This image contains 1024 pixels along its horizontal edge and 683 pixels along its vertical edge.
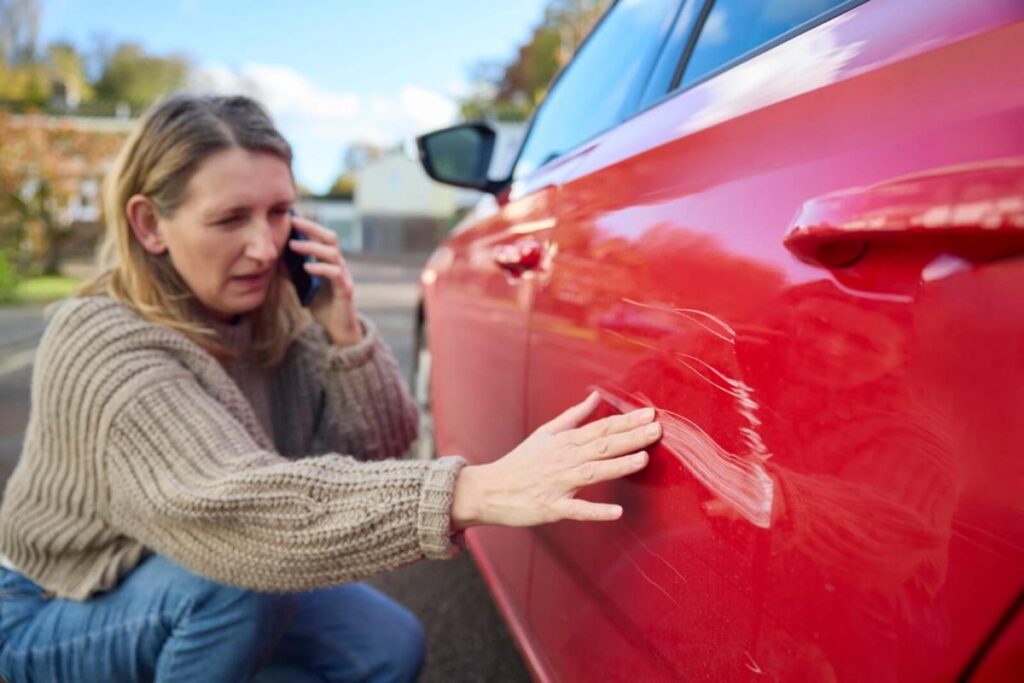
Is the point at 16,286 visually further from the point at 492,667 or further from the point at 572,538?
the point at 572,538

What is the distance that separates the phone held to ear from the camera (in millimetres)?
1902

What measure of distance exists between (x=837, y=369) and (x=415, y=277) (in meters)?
20.3

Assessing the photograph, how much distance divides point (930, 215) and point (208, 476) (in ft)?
3.59

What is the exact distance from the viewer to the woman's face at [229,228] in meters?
1.60

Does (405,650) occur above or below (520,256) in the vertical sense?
below

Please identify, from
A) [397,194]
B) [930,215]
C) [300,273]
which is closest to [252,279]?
[300,273]

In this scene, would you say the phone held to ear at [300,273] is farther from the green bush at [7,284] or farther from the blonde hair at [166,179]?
the green bush at [7,284]

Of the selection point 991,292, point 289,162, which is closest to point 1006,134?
point 991,292

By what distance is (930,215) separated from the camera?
2.08ft

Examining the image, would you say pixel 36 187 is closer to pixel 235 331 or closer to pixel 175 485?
pixel 235 331

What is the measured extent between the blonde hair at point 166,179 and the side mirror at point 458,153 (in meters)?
0.69

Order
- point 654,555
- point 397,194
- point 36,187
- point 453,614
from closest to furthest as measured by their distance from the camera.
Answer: point 654,555 → point 453,614 → point 36,187 → point 397,194

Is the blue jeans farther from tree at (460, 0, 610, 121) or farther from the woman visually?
tree at (460, 0, 610, 121)

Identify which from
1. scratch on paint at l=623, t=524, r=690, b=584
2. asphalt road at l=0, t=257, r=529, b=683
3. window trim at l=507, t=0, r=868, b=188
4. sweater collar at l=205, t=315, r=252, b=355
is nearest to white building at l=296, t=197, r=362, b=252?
asphalt road at l=0, t=257, r=529, b=683
